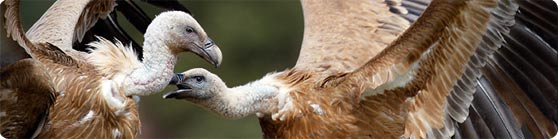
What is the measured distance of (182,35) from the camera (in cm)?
878

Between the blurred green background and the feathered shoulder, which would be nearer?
the feathered shoulder

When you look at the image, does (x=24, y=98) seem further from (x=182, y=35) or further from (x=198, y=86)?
(x=198, y=86)

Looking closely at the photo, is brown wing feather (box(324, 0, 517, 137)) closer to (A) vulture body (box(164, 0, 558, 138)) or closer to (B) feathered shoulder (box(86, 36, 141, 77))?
(A) vulture body (box(164, 0, 558, 138))

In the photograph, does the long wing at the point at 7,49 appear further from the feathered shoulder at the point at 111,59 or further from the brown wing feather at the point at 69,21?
the brown wing feather at the point at 69,21

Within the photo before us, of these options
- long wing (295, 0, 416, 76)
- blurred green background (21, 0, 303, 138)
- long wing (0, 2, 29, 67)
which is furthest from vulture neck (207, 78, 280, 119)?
blurred green background (21, 0, 303, 138)

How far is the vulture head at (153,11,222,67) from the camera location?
8.73 metres

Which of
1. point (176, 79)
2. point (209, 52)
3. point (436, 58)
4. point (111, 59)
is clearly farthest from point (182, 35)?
point (436, 58)

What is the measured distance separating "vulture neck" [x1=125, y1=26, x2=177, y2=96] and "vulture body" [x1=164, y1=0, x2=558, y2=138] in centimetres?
30

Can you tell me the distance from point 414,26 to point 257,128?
1125 cm

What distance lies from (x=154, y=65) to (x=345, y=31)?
7.09 ft

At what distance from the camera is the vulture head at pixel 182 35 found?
28.7 ft

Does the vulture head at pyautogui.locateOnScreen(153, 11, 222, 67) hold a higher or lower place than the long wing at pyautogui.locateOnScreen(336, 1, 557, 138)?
higher

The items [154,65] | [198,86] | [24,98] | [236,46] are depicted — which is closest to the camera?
[24,98]

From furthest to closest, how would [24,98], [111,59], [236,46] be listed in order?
[236,46], [111,59], [24,98]
